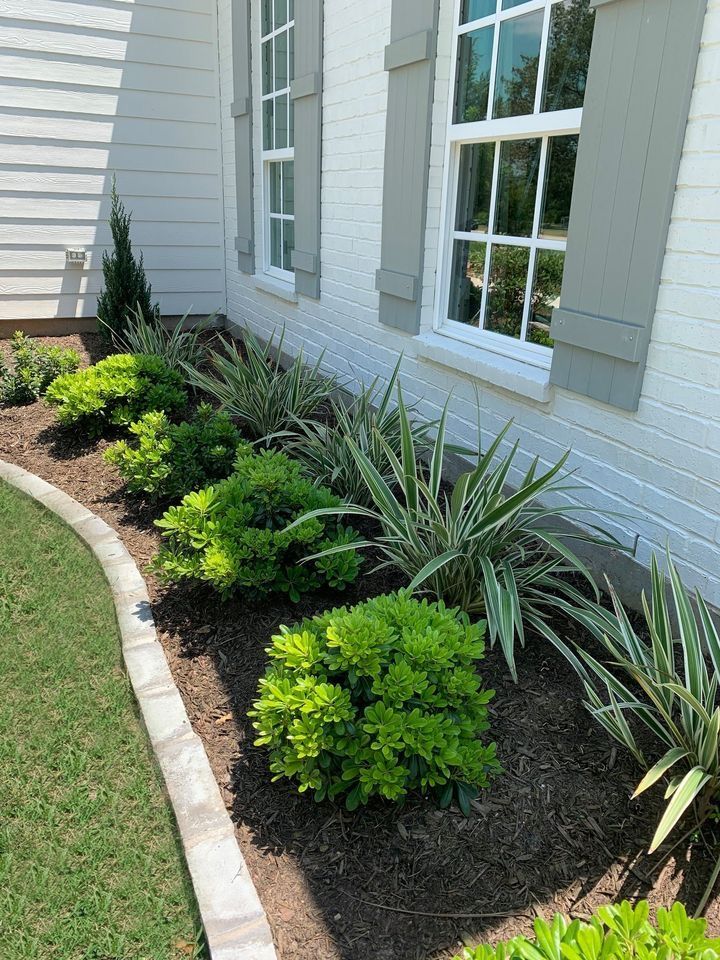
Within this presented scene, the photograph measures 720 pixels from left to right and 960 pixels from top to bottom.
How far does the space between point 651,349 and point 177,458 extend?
230cm

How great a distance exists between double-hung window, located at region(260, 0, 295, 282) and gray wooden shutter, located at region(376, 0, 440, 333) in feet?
6.25

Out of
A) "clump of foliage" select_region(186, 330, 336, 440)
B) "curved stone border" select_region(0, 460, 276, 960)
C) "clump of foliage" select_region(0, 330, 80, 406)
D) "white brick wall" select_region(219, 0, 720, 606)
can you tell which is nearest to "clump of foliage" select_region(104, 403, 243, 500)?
"clump of foliage" select_region(186, 330, 336, 440)

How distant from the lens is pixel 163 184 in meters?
6.80

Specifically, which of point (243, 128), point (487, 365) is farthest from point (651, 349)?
point (243, 128)

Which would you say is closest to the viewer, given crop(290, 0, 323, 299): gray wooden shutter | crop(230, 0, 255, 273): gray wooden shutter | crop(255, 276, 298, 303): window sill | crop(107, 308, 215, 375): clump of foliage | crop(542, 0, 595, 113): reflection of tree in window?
crop(542, 0, 595, 113): reflection of tree in window

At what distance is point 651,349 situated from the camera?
7.80 feet

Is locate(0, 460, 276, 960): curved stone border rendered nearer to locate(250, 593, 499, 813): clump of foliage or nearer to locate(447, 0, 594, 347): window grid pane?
locate(250, 593, 499, 813): clump of foliage

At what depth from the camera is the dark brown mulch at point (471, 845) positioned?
1658 millimetres

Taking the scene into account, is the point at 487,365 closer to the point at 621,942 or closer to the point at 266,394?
the point at 266,394

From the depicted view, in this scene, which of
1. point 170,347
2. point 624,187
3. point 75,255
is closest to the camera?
point 624,187

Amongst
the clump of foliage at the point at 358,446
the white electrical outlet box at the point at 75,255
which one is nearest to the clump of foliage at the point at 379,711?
the clump of foliage at the point at 358,446

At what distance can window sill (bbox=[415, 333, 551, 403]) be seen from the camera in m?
2.88

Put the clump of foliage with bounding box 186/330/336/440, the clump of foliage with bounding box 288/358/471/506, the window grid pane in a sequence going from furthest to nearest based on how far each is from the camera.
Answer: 1. the clump of foliage with bounding box 186/330/336/440
2. the clump of foliage with bounding box 288/358/471/506
3. the window grid pane

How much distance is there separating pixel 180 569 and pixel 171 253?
5.22 m
